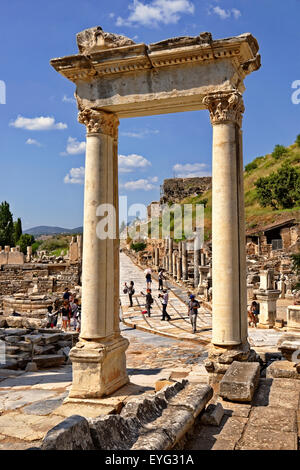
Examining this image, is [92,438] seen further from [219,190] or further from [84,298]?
[219,190]

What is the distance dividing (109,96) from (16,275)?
30557mm

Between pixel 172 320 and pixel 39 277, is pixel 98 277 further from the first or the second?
pixel 39 277

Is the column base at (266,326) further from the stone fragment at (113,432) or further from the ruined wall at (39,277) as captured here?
the ruined wall at (39,277)

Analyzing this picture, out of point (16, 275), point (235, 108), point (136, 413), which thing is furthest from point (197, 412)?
point (16, 275)

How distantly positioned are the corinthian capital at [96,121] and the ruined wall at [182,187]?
88.0 metres

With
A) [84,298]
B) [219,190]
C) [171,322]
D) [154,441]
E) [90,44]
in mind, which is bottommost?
[171,322]

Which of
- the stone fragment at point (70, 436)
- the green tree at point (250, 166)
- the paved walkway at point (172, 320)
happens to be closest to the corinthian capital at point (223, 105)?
the stone fragment at point (70, 436)

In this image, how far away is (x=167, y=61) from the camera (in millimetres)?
6504

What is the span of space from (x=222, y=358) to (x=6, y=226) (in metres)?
65.3

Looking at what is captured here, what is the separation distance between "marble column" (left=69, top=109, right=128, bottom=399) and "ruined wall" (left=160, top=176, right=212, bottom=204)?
3468 inches

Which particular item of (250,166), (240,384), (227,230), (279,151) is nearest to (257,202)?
(279,151)

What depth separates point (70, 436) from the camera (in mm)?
2887

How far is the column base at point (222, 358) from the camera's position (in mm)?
6086

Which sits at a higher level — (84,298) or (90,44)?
(90,44)
